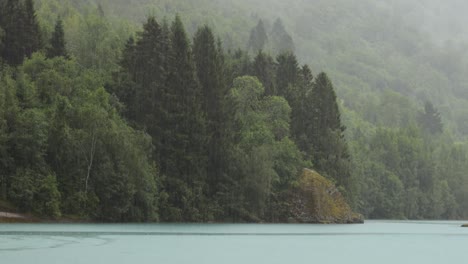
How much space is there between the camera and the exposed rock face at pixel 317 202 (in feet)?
330

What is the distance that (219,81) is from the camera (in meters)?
102

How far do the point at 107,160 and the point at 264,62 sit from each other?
186 ft

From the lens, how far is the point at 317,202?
101 m

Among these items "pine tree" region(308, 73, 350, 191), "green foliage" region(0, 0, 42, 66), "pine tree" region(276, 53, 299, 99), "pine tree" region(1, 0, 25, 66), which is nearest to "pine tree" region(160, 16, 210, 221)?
"green foliage" region(0, 0, 42, 66)

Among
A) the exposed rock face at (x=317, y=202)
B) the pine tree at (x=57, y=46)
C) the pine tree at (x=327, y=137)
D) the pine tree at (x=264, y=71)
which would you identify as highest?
the pine tree at (x=264, y=71)

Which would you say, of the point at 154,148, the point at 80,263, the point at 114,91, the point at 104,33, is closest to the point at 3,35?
the point at 114,91

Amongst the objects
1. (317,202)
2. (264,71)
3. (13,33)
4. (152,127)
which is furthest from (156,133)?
(264,71)

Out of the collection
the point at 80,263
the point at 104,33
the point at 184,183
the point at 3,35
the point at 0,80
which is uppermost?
the point at 104,33

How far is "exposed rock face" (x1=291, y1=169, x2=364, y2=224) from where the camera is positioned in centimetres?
10069

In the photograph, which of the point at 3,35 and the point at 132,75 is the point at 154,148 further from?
the point at 3,35

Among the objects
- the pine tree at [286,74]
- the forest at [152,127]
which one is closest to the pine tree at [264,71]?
the forest at [152,127]

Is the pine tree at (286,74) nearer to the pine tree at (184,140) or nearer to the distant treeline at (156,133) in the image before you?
the distant treeline at (156,133)

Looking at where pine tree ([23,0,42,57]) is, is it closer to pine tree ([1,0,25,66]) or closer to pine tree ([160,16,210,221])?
pine tree ([1,0,25,66])

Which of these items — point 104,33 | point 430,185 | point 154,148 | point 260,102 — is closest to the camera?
point 154,148
